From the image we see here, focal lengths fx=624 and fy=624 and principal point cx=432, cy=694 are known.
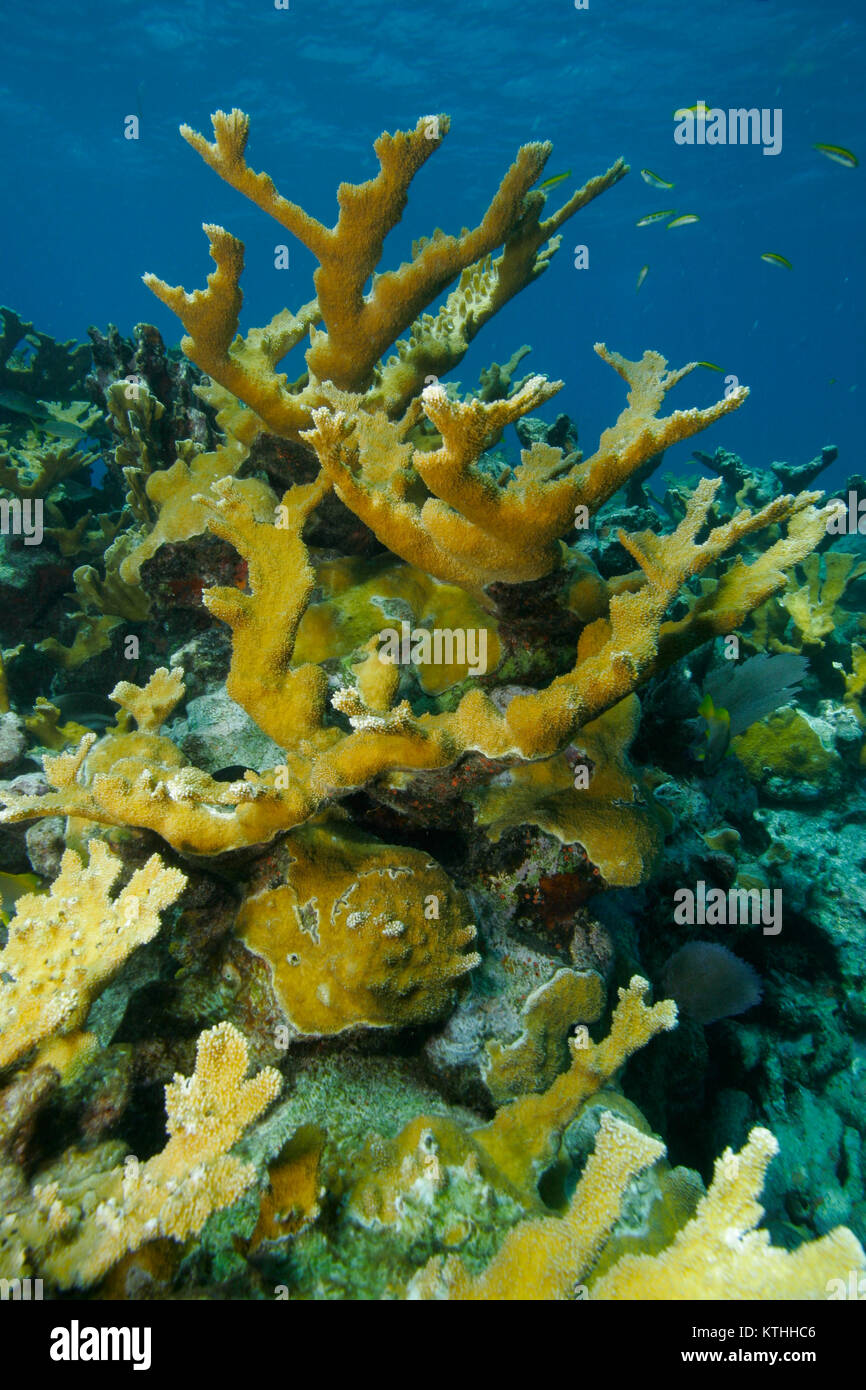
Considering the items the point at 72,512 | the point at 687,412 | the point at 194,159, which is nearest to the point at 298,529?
the point at 687,412

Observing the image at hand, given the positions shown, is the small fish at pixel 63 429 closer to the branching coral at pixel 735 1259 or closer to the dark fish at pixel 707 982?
the dark fish at pixel 707 982

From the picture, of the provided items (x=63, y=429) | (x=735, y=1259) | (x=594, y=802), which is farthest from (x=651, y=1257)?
(x=63, y=429)

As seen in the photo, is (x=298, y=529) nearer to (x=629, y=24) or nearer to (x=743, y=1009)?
(x=743, y=1009)

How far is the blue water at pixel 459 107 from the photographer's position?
2959 centimetres

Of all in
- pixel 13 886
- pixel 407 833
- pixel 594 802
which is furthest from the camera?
pixel 13 886

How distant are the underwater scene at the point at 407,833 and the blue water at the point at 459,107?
15.1m

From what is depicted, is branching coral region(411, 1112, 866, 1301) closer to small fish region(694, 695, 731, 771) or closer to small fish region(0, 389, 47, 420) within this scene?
small fish region(694, 695, 731, 771)

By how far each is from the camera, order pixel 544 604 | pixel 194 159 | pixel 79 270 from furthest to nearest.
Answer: pixel 79 270, pixel 194 159, pixel 544 604

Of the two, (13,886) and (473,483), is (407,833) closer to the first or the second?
(473,483)

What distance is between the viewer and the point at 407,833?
3.17m

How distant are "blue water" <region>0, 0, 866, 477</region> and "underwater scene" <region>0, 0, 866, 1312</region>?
1515 centimetres

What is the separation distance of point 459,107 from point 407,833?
4986 centimetres
